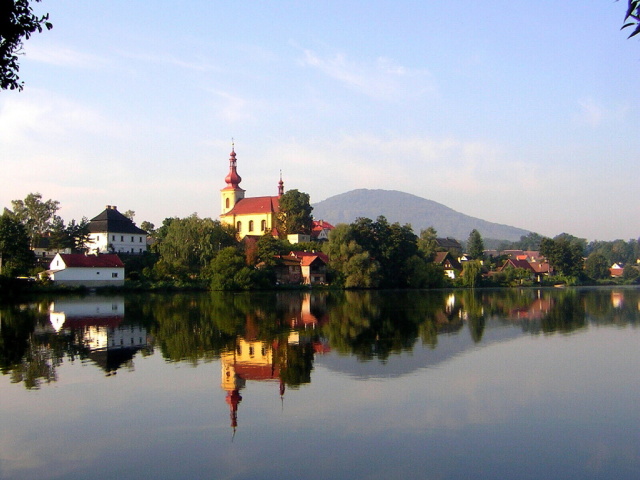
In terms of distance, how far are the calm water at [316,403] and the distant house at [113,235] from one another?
53.6m

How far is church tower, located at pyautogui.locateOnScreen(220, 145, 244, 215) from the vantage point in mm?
107562

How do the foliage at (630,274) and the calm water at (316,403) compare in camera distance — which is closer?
the calm water at (316,403)

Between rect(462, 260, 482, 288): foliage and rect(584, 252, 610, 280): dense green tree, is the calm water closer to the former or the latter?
rect(462, 260, 482, 288): foliage

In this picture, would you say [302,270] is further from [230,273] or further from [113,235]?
[113,235]

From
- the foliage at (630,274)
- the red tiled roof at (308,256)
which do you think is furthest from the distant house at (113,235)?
the foliage at (630,274)

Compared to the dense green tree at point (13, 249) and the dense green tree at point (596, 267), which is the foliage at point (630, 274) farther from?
the dense green tree at point (13, 249)

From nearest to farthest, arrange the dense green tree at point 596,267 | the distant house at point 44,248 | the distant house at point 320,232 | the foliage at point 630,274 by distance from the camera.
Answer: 1. the distant house at point 44,248
2. the distant house at point 320,232
3. the dense green tree at point 596,267
4. the foliage at point 630,274

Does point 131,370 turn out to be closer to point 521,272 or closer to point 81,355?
point 81,355

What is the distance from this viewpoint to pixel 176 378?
17.0 m

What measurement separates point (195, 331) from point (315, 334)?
5.04 meters

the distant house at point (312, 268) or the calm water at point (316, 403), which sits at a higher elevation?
the distant house at point (312, 268)

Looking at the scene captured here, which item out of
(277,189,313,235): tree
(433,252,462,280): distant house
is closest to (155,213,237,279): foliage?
(277,189,313,235): tree

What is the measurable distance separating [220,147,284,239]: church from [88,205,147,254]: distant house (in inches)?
759

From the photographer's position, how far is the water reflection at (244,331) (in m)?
19.3
